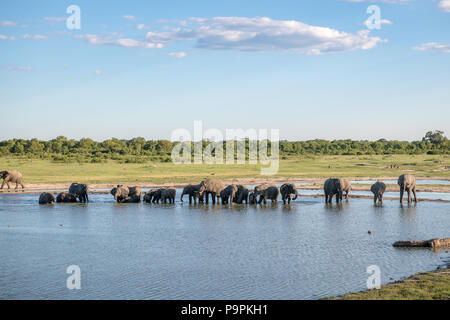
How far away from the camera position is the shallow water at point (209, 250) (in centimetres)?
1367

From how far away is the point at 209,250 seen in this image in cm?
1842

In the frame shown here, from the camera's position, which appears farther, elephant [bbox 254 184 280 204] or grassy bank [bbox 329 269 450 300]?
elephant [bbox 254 184 280 204]

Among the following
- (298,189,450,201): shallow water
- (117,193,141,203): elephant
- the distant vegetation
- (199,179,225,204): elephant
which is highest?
the distant vegetation

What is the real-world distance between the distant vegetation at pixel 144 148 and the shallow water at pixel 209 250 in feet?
155

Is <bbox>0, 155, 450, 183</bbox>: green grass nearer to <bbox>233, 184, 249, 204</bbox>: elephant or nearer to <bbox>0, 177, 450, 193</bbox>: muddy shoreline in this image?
<bbox>0, 177, 450, 193</bbox>: muddy shoreline

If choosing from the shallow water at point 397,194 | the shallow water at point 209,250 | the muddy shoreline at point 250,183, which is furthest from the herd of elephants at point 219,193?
the muddy shoreline at point 250,183

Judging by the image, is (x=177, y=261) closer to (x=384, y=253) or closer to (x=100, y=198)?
(x=384, y=253)

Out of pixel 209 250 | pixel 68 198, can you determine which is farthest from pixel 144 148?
pixel 209 250

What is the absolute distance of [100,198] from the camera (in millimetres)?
37094

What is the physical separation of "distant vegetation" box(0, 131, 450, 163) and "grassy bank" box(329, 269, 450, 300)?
201 ft

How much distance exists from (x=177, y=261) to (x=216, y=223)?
852 centimetres

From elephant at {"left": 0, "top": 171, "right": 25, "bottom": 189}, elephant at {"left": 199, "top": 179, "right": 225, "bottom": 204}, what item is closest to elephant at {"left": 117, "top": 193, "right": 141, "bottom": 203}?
elephant at {"left": 199, "top": 179, "right": 225, "bottom": 204}

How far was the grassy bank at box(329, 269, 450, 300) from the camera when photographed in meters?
11.9
